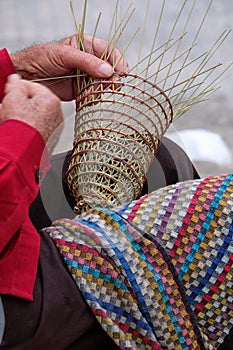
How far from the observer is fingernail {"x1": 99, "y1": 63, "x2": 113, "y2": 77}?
849mm

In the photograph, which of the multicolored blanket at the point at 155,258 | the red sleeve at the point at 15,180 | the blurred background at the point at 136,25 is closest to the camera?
the red sleeve at the point at 15,180

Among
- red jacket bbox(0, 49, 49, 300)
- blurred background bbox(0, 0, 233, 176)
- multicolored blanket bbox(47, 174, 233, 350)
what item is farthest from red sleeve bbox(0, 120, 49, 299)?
blurred background bbox(0, 0, 233, 176)

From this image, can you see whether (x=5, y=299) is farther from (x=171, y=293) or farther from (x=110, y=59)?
(x=110, y=59)

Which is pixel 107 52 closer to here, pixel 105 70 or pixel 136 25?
pixel 105 70

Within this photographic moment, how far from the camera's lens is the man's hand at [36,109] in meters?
0.84

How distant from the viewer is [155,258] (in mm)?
980

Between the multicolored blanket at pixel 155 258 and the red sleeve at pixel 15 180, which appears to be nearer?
the red sleeve at pixel 15 180

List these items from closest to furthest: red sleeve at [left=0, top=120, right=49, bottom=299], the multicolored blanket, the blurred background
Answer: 1. red sleeve at [left=0, top=120, right=49, bottom=299]
2. the multicolored blanket
3. the blurred background

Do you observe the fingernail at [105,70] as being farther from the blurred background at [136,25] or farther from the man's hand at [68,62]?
the blurred background at [136,25]

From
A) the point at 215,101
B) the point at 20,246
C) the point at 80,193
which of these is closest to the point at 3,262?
the point at 20,246

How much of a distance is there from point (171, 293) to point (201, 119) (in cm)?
92

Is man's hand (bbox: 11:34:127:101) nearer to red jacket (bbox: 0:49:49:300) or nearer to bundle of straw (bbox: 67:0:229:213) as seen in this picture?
bundle of straw (bbox: 67:0:229:213)

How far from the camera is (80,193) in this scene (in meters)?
0.94

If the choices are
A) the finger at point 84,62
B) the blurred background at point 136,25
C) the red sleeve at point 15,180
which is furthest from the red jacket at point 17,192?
the blurred background at point 136,25
